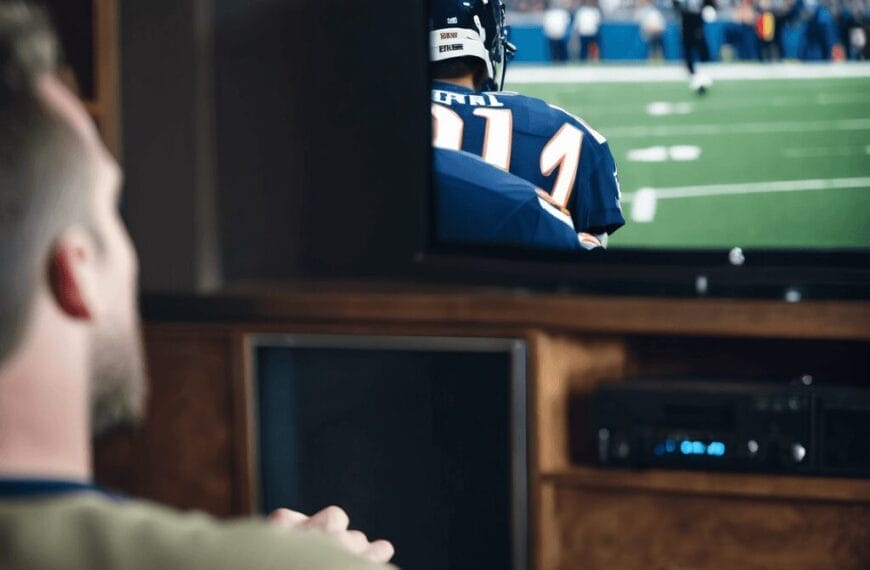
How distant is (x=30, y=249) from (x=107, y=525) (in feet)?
0.55

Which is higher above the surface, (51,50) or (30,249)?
(51,50)

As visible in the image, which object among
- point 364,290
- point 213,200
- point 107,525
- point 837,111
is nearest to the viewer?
point 107,525

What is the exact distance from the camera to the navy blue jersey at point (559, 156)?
240 cm

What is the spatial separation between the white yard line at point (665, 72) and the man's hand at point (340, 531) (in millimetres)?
1327

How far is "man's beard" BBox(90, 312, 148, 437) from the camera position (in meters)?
0.75

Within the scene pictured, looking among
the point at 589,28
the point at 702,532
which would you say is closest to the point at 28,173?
the point at 589,28

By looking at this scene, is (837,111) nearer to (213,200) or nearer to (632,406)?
(632,406)

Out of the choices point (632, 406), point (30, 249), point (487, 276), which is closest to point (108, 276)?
point (30, 249)

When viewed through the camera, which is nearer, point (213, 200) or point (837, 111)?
point (837, 111)

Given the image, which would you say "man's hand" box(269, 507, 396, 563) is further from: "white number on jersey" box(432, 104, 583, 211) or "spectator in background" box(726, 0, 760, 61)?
"spectator in background" box(726, 0, 760, 61)

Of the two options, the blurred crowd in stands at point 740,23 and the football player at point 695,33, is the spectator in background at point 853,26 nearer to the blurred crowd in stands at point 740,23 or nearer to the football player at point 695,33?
the blurred crowd in stands at point 740,23

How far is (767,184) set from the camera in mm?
2328

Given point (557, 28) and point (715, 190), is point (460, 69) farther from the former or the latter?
point (715, 190)

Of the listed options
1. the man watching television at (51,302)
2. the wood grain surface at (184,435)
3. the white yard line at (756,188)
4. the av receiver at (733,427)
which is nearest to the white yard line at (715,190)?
the white yard line at (756,188)
